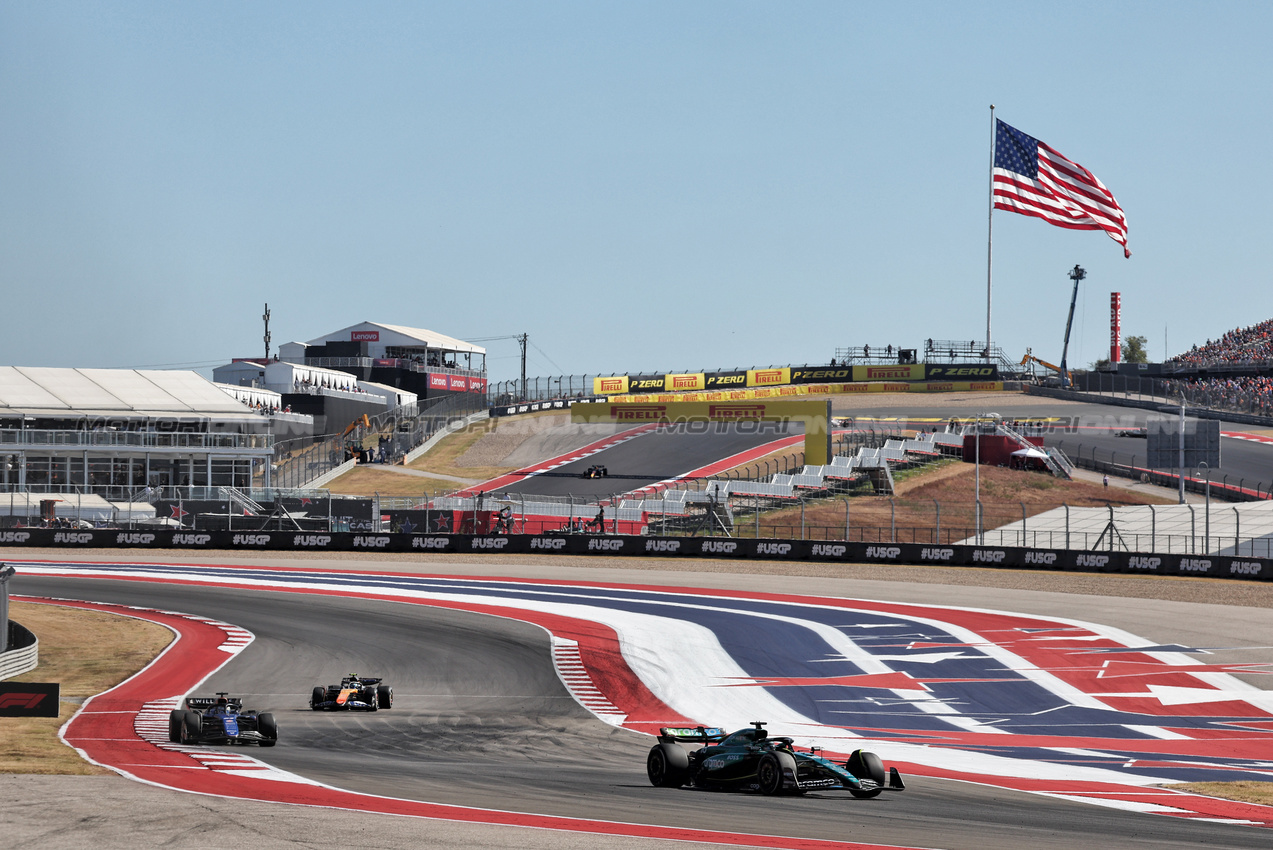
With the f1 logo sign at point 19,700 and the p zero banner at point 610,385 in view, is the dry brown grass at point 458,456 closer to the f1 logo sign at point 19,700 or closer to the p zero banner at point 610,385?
the p zero banner at point 610,385

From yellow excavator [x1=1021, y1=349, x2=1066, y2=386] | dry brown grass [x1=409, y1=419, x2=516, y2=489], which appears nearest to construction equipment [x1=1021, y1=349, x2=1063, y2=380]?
yellow excavator [x1=1021, y1=349, x2=1066, y2=386]

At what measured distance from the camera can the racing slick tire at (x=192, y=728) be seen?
16109 mm

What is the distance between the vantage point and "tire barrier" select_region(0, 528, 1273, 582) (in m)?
38.7

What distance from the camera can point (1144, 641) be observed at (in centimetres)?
2589

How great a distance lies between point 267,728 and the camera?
52.5ft

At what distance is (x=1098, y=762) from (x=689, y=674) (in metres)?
8.87

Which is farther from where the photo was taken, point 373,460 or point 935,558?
point 373,460

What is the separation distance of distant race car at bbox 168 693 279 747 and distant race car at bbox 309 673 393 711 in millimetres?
2849

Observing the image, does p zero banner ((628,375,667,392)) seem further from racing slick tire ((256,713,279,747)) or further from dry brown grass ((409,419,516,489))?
racing slick tire ((256,713,279,747))

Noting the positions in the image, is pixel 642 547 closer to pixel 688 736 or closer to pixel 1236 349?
pixel 688 736

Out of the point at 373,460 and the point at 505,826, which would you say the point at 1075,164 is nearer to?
the point at 373,460

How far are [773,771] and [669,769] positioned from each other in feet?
3.78

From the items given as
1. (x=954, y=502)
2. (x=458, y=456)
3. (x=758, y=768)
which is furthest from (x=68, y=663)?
(x=458, y=456)

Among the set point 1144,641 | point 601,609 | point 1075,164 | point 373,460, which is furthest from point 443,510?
point 1075,164
